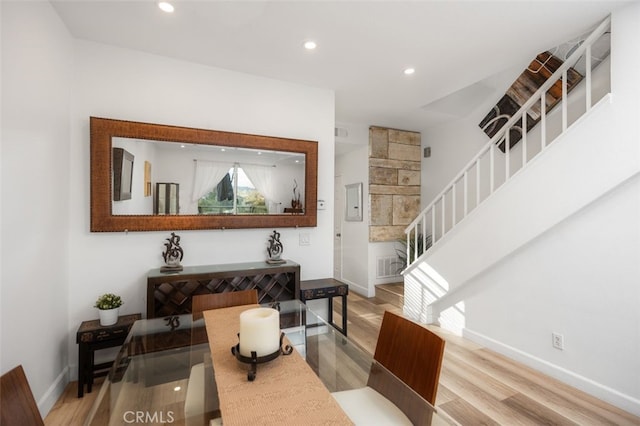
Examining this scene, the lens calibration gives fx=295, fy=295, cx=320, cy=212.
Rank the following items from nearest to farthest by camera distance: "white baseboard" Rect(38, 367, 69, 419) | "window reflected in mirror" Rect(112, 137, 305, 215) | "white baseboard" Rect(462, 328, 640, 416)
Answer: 1. "white baseboard" Rect(38, 367, 69, 419)
2. "white baseboard" Rect(462, 328, 640, 416)
3. "window reflected in mirror" Rect(112, 137, 305, 215)

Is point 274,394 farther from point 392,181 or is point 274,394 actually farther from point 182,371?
point 392,181

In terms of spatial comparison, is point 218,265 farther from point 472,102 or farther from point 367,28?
point 472,102

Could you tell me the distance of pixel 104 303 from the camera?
2.27m

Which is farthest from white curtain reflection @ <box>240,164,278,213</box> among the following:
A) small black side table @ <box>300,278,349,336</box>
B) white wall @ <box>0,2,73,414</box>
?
white wall @ <box>0,2,73,414</box>

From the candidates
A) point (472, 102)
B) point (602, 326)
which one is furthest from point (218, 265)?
point (472, 102)

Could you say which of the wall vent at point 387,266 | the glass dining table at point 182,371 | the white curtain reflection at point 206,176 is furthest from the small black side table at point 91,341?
the wall vent at point 387,266

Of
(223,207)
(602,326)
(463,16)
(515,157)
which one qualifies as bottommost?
(602,326)

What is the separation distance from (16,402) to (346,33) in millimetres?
2641

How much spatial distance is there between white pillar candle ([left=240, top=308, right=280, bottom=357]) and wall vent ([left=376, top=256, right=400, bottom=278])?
153 inches

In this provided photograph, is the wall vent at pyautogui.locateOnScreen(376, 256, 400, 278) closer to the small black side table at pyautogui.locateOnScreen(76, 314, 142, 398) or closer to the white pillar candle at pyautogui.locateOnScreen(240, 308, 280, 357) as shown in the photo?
the small black side table at pyautogui.locateOnScreen(76, 314, 142, 398)

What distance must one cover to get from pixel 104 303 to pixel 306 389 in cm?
204

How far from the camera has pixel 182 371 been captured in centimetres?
150

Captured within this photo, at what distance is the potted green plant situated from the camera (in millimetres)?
2242

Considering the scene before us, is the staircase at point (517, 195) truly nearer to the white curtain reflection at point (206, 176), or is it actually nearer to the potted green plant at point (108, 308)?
the white curtain reflection at point (206, 176)
